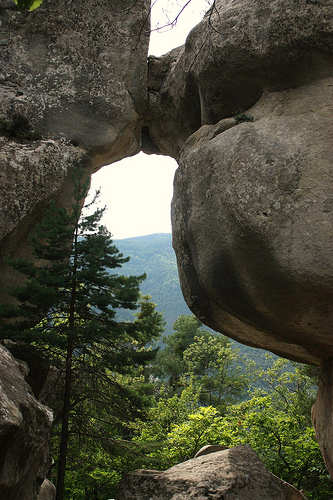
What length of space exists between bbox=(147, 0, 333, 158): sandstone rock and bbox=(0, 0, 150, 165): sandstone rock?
1815 mm

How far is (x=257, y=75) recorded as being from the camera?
680 centimetres

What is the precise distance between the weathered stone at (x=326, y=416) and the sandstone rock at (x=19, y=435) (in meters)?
4.52

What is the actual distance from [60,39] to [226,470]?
9.86 m

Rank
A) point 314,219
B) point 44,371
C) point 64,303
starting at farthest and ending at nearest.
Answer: point 64,303
point 44,371
point 314,219

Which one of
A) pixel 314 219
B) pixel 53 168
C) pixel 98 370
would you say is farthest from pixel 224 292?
pixel 53 168

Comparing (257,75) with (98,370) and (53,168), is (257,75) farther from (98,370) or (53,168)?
(98,370)

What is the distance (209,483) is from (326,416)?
7.64ft

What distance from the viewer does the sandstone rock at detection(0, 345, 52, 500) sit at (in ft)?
14.5

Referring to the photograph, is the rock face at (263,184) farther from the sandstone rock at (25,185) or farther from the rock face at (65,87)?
the sandstone rock at (25,185)

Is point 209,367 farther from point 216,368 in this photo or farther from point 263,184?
point 263,184

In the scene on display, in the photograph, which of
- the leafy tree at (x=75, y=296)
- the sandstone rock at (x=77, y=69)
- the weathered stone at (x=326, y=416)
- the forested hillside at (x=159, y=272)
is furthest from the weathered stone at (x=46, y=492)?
the forested hillside at (x=159, y=272)

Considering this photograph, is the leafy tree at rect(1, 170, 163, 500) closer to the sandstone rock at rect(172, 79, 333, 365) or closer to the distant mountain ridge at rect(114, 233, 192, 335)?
the sandstone rock at rect(172, 79, 333, 365)

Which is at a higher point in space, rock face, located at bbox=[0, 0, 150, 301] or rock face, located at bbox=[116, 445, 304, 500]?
rock face, located at bbox=[0, 0, 150, 301]

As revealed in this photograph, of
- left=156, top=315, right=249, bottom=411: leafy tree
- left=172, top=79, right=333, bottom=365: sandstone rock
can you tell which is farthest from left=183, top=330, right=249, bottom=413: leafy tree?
left=172, top=79, right=333, bottom=365: sandstone rock
